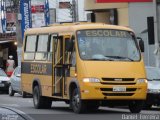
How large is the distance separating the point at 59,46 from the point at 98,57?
1.74 m

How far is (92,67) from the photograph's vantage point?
741 inches

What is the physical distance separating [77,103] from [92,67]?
117 centimetres

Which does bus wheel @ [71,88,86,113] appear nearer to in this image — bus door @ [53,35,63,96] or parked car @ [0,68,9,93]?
bus door @ [53,35,63,96]

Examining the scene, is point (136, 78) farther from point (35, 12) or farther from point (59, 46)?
point (35, 12)

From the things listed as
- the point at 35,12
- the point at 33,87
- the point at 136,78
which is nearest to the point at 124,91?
the point at 136,78

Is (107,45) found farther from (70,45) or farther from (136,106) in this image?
(136,106)

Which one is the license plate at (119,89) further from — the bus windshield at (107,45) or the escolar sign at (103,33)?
the escolar sign at (103,33)

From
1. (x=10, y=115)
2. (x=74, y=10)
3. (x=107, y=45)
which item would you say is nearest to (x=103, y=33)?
(x=107, y=45)

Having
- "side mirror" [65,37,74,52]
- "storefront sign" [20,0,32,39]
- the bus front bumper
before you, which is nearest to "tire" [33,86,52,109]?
"side mirror" [65,37,74,52]

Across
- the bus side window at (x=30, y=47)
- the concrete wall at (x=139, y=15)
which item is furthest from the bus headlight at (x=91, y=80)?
the concrete wall at (x=139, y=15)

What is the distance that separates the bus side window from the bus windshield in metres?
3.46

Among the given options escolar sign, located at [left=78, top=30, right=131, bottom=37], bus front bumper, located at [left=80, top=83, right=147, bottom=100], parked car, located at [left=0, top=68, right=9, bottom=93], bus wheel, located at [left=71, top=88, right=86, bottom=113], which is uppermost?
escolar sign, located at [left=78, top=30, right=131, bottom=37]

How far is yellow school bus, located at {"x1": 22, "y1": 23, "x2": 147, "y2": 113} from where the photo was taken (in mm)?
18673

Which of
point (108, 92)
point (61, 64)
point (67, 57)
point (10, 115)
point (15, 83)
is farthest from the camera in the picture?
A: point (15, 83)
